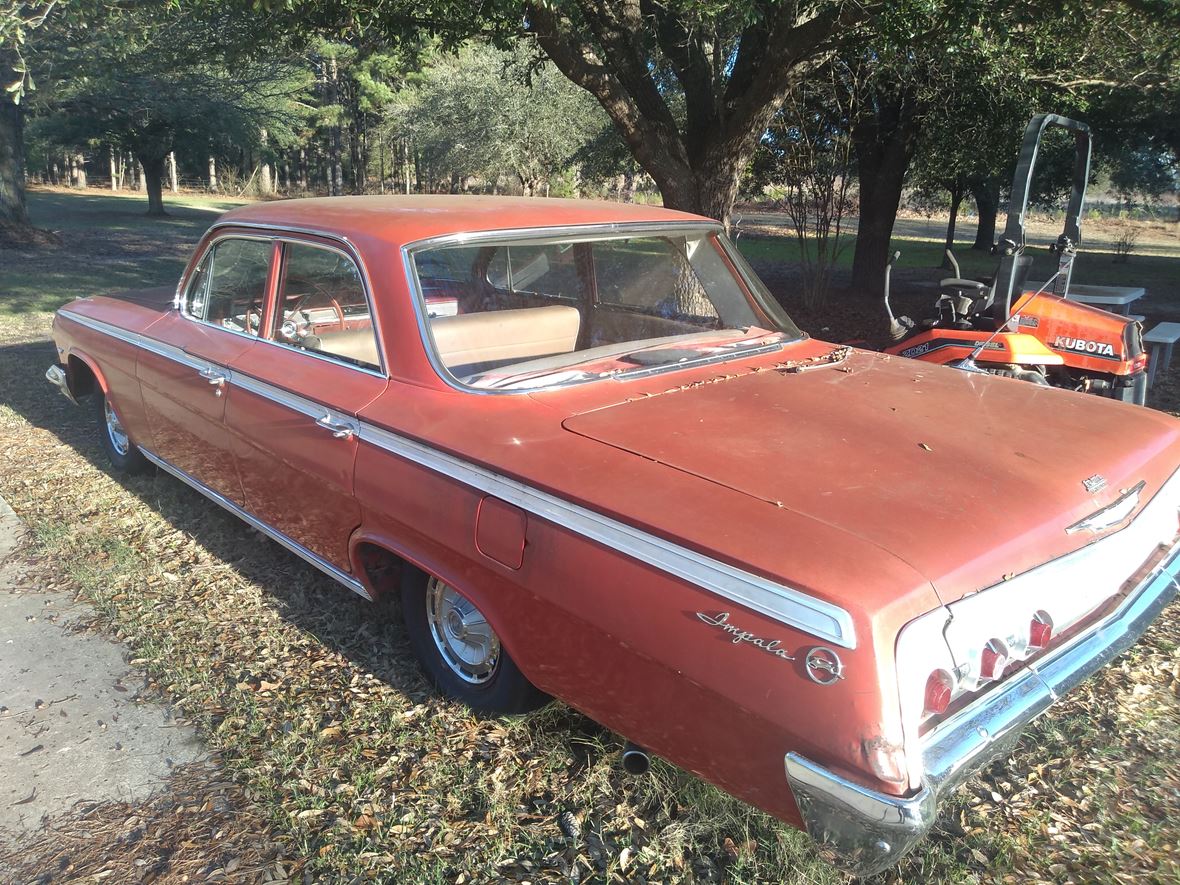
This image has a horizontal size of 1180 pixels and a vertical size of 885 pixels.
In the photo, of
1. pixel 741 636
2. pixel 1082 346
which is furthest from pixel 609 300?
pixel 1082 346

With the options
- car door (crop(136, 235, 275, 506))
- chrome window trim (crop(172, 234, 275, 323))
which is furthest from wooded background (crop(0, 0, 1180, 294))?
car door (crop(136, 235, 275, 506))

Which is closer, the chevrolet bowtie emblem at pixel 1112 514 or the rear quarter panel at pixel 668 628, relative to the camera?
the rear quarter panel at pixel 668 628

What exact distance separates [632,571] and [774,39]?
6322 millimetres

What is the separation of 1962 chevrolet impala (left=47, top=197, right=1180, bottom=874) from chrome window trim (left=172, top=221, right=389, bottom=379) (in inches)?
0.7

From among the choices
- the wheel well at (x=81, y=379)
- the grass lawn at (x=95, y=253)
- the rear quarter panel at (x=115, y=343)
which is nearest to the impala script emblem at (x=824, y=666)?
the rear quarter panel at (x=115, y=343)

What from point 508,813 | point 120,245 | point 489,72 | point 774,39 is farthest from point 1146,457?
point 489,72

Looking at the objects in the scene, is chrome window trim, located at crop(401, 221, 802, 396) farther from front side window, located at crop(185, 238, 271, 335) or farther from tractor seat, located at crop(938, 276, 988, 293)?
tractor seat, located at crop(938, 276, 988, 293)

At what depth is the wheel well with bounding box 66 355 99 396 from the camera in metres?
5.48

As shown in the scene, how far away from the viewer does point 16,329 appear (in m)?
9.51

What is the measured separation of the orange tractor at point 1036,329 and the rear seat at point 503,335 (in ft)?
6.95

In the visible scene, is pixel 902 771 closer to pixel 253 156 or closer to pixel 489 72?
pixel 489 72

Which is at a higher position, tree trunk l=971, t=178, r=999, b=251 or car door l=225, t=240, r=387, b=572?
tree trunk l=971, t=178, r=999, b=251

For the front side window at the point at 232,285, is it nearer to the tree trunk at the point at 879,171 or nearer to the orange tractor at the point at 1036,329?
the orange tractor at the point at 1036,329

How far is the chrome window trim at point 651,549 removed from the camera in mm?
1778
